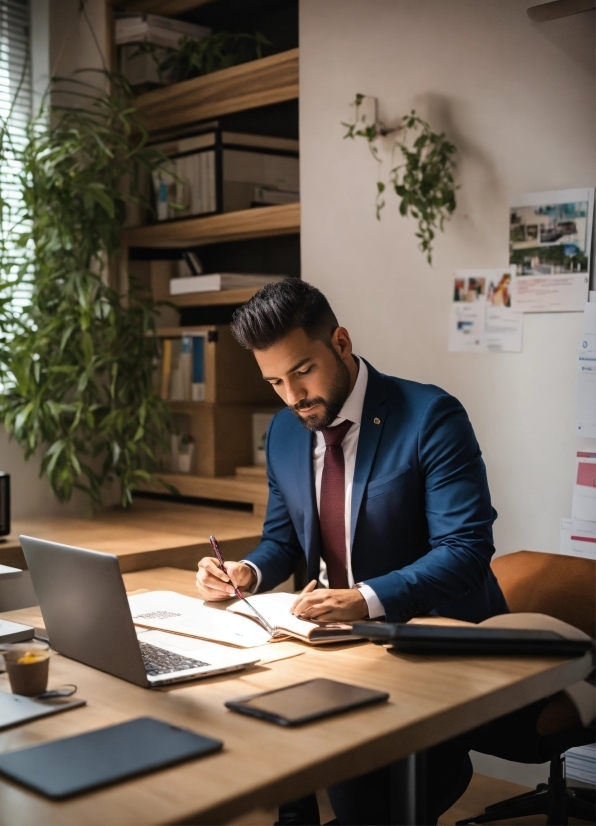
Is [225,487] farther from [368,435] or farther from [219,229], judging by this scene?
[368,435]

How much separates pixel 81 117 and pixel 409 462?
2.14 metres

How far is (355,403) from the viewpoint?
2.31 m

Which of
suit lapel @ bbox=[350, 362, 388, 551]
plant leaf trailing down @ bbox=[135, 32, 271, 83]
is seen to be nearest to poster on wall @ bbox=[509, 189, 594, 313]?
suit lapel @ bbox=[350, 362, 388, 551]

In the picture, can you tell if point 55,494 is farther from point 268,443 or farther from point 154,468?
point 268,443

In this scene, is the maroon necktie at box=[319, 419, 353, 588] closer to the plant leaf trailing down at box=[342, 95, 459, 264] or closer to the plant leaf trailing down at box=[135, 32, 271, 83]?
the plant leaf trailing down at box=[342, 95, 459, 264]

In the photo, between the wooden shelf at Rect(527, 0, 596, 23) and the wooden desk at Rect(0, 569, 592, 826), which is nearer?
the wooden desk at Rect(0, 569, 592, 826)

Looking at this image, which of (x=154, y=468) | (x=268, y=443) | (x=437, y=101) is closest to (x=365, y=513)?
(x=268, y=443)

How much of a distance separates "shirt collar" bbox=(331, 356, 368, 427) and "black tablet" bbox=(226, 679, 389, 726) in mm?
885

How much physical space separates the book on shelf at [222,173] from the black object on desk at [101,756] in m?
2.62

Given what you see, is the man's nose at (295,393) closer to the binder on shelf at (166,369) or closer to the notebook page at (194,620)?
the notebook page at (194,620)

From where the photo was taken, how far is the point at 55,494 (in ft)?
12.5

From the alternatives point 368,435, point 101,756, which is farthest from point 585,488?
point 101,756

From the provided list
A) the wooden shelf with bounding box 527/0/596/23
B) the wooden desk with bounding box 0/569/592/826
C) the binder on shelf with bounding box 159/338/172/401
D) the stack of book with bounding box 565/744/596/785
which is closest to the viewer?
the wooden desk with bounding box 0/569/592/826

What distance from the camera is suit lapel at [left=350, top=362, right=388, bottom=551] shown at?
2240mm
